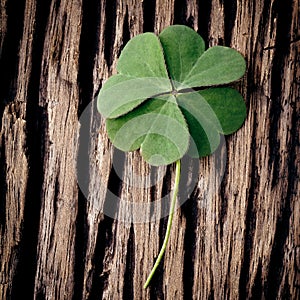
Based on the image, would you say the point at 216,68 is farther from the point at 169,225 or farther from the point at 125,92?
the point at 169,225

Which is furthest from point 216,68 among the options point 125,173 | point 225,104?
point 125,173

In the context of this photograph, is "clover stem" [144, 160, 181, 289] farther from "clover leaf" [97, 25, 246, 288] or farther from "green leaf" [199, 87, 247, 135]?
"green leaf" [199, 87, 247, 135]

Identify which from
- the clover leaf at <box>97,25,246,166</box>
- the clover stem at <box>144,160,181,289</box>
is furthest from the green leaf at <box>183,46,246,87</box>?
the clover stem at <box>144,160,181,289</box>

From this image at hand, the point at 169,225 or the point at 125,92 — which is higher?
the point at 125,92

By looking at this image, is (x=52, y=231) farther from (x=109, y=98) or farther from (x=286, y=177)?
(x=286, y=177)

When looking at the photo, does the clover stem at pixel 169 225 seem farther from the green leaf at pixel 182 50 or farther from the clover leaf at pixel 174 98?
the green leaf at pixel 182 50

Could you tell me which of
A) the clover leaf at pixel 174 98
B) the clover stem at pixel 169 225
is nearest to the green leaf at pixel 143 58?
the clover leaf at pixel 174 98

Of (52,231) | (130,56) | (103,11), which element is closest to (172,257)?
(52,231)
